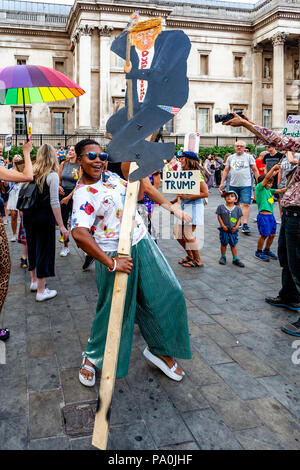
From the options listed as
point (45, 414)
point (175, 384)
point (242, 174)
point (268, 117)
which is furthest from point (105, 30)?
point (45, 414)

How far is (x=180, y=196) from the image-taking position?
599 centimetres

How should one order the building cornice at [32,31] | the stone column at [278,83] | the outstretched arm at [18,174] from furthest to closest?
the building cornice at [32,31]
the stone column at [278,83]
the outstretched arm at [18,174]

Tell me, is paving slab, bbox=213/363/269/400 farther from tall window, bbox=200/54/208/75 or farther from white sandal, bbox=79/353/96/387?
tall window, bbox=200/54/208/75

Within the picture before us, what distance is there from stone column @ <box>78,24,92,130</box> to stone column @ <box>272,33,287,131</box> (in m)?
15.4

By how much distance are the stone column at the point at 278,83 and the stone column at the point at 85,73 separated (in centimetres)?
1543

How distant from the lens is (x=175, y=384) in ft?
9.89

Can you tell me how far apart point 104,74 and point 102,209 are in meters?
30.3

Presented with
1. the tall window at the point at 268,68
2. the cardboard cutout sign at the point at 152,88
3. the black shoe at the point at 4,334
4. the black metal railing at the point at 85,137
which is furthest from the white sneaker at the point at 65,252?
the tall window at the point at 268,68

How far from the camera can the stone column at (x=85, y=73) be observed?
97.4 ft

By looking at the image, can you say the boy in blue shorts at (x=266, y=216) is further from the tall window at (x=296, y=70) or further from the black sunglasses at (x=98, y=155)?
the tall window at (x=296, y=70)

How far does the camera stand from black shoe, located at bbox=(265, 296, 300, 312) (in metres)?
4.58

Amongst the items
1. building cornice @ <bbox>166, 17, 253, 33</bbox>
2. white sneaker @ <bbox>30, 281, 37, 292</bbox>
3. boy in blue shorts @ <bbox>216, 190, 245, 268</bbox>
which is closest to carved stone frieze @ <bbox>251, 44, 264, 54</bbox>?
building cornice @ <bbox>166, 17, 253, 33</bbox>

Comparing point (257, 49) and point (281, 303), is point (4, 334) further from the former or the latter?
point (257, 49)

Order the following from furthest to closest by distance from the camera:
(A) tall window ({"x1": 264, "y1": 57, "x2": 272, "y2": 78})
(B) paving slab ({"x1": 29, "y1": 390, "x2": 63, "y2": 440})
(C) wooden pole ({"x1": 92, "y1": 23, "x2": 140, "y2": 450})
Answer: (A) tall window ({"x1": 264, "y1": 57, "x2": 272, "y2": 78})
(B) paving slab ({"x1": 29, "y1": 390, "x2": 63, "y2": 440})
(C) wooden pole ({"x1": 92, "y1": 23, "x2": 140, "y2": 450})
